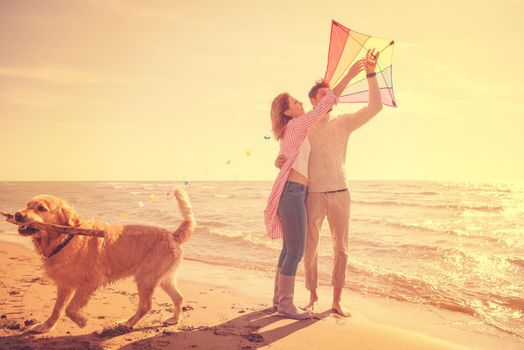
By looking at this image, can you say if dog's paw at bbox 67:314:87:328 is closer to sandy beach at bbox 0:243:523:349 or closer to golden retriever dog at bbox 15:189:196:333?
golden retriever dog at bbox 15:189:196:333

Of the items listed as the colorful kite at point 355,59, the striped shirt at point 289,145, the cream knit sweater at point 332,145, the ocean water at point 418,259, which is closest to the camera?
the striped shirt at point 289,145

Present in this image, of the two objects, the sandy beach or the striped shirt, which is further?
the striped shirt

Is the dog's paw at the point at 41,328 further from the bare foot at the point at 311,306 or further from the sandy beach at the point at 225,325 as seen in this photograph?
the bare foot at the point at 311,306

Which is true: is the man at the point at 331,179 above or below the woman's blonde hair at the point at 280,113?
below

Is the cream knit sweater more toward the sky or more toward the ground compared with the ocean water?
more toward the sky

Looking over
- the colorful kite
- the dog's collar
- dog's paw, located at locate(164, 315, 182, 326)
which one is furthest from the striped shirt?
the dog's collar

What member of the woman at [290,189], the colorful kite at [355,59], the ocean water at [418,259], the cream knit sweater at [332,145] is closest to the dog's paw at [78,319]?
the ocean water at [418,259]

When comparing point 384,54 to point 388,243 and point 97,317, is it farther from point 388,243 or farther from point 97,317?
point 388,243

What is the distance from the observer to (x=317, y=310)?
181 inches

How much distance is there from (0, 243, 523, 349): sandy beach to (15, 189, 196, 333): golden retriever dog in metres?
0.23

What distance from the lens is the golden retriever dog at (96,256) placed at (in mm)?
3465

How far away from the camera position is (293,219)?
3.98 metres

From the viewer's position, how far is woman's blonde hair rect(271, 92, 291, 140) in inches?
163

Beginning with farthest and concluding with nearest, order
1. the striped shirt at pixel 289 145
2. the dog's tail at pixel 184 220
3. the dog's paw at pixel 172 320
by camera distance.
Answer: the dog's tail at pixel 184 220 → the dog's paw at pixel 172 320 → the striped shirt at pixel 289 145
